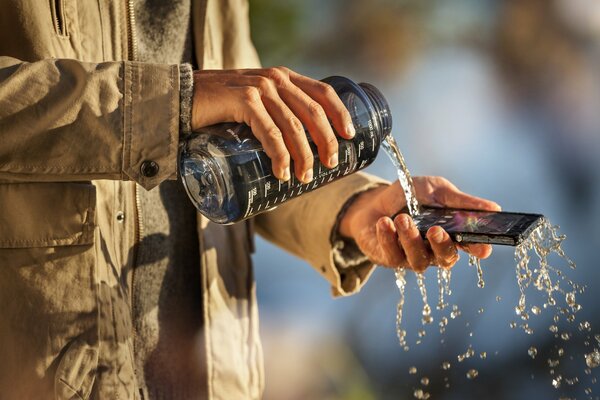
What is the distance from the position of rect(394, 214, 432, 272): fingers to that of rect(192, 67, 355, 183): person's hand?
217 millimetres

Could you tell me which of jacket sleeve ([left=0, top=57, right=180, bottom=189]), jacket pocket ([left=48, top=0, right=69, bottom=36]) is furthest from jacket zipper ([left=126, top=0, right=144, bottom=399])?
jacket sleeve ([left=0, top=57, right=180, bottom=189])

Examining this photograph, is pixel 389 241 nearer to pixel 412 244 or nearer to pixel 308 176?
pixel 412 244

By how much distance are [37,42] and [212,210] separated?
1.09 ft

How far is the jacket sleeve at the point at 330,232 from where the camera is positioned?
1.50m

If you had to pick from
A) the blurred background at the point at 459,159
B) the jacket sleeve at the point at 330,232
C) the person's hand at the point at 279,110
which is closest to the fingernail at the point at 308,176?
the person's hand at the point at 279,110

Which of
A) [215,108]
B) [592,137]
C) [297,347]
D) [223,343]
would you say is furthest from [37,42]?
[592,137]

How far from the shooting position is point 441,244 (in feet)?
3.86

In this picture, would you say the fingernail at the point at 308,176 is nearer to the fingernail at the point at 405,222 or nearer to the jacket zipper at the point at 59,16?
the fingernail at the point at 405,222

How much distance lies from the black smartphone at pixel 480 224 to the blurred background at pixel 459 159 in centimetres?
144

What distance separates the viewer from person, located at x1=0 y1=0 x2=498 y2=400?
1012mm

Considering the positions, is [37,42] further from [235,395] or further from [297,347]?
[297,347]

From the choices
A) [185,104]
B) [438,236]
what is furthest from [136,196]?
[438,236]

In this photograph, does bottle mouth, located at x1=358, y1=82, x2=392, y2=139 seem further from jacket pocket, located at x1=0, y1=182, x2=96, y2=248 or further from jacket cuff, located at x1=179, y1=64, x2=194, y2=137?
jacket pocket, located at x1=0, y1=182, x2=96, y2=248

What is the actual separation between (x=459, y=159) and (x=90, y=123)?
2028 mm
